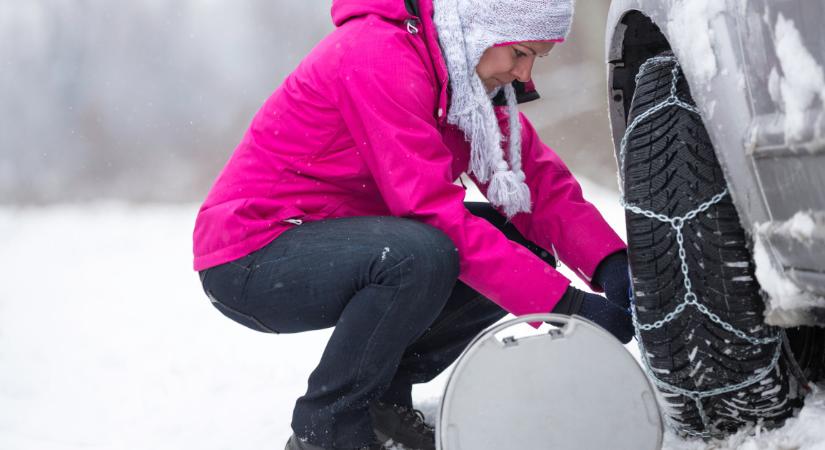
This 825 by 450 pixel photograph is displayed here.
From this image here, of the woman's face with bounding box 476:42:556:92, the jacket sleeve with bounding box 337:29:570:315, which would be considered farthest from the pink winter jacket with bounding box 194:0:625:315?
the woman's face with bounding box 476:42:556:92

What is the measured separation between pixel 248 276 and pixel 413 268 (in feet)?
1.17

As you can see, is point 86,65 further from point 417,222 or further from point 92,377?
point 417,222

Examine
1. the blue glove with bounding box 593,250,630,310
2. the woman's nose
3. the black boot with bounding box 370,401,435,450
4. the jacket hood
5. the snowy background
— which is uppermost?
the jacket hood

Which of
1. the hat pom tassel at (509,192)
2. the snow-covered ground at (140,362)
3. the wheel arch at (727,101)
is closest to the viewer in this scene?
the wheel arch at (727,101)

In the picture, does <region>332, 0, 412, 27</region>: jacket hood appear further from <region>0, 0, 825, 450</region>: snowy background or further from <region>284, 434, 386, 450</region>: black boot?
<region>0, 0, 825, 450</region>: snowy background

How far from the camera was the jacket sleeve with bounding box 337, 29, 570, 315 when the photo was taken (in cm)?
167

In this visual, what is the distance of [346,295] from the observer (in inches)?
71.4

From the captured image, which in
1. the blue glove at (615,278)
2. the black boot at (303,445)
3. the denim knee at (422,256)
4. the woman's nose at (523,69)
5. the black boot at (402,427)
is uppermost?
the woman's nose at (523,69)

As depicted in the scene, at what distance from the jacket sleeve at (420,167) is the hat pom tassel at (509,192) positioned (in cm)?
16

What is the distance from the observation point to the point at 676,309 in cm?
151

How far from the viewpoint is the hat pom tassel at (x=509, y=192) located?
1913mm

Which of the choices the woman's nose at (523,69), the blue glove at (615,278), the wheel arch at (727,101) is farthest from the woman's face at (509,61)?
the blue glove at (615,278)

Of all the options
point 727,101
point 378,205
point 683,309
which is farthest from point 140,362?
point 727,101

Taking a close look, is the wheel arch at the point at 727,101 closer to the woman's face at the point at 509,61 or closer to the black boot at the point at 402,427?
the woman's face at the point at 509,61
